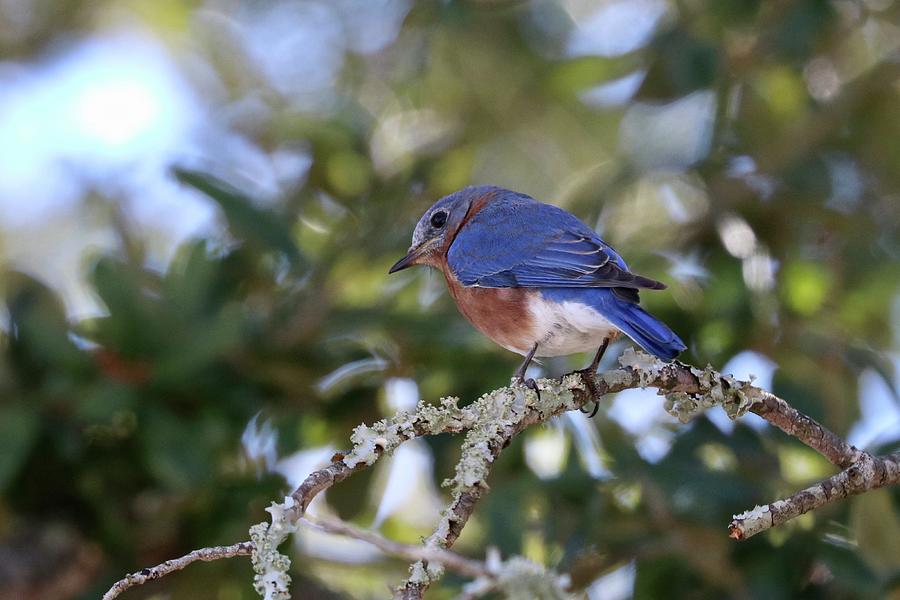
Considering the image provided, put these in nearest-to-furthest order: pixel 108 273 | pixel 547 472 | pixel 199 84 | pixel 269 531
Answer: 1. pixel 269 531
2. pixel 108 273
3. pixel 547 472
4. pixel 199 84

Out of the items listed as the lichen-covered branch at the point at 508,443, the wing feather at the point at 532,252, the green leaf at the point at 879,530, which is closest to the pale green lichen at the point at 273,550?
the lichen-covered branch at the point at 508,443

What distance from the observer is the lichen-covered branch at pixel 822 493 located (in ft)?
8.16

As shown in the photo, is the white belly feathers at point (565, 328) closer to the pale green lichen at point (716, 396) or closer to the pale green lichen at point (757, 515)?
the pale green lichen at point (716, 396)

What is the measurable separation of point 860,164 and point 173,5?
465 cm

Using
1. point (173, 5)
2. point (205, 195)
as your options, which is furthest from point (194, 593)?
point (173, 5)

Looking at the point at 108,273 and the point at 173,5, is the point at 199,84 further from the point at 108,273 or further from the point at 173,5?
the point at 108,273

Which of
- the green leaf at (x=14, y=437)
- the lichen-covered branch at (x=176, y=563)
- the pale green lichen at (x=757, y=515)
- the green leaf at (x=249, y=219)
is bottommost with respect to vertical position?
the green leaf at (x=14, y=437)

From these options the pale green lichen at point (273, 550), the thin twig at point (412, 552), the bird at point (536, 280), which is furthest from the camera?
the bird at point (536, 280)

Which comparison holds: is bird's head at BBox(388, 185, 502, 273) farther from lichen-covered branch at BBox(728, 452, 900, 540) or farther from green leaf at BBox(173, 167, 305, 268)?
lichen-covered branch at BBox(728, 452, 900, 540)

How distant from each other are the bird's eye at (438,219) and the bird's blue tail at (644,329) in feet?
4.22

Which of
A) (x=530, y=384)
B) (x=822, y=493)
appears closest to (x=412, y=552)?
(x=822, y=493)

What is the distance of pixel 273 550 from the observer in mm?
2160

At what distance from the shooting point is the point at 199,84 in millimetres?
7074

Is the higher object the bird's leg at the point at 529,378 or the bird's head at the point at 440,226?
the bird's leg at the point at 529,378
